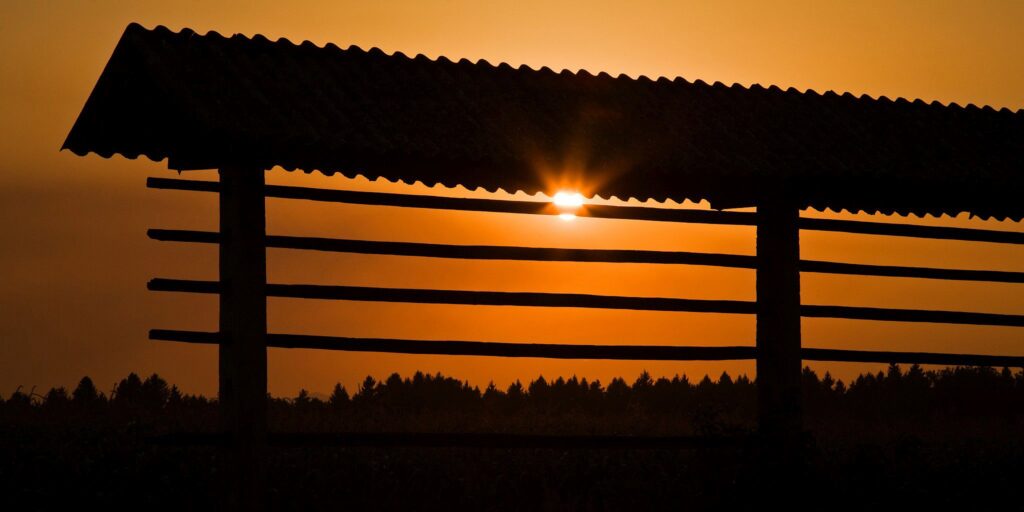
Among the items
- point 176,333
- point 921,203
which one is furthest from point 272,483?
point 921,203

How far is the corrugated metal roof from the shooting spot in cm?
1079

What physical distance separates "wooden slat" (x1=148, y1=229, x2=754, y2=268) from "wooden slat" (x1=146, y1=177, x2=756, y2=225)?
0.34 meters

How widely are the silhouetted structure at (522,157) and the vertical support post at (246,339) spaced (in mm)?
17

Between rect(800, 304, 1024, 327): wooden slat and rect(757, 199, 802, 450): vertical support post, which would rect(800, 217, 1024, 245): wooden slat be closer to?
rect(757, 199, 802, 450): vertical support post

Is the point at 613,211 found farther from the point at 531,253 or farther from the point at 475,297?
the point at 475,297

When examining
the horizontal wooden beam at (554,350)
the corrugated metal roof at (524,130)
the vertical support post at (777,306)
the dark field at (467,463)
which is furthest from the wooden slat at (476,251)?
the dark field at (467,463)

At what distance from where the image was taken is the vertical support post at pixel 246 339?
10891 millimetres

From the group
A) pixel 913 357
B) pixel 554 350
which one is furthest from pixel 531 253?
pixel 913 357

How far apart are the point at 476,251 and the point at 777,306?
120 inches

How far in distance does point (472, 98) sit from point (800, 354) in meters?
4.04

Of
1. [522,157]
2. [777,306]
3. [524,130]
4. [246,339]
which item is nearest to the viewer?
[246,339]

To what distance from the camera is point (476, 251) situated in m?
12.1

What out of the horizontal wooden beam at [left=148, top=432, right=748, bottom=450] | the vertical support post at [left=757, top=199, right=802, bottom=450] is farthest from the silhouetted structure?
the horizontal wooden beam at [left=148, top=432, right=748, bottom=450]

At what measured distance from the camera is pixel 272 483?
1134 cm
